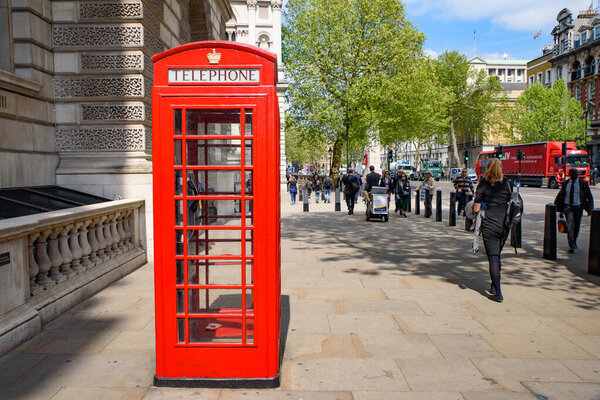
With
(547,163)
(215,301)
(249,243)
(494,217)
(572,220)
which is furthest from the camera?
(547,163)

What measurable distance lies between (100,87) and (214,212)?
17.5 ft

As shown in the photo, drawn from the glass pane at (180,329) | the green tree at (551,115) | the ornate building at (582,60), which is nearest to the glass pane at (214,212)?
the glass pane at (180,329)

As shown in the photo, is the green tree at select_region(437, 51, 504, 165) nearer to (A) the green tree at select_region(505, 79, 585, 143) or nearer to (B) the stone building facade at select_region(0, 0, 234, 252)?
(A) the green tree at select_region(505, 79, 585, 143)

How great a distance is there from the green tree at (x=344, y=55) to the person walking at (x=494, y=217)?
26.7 metres

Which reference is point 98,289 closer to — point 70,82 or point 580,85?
point 70,82

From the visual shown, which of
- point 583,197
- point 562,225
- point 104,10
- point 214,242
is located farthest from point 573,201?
point 104,10

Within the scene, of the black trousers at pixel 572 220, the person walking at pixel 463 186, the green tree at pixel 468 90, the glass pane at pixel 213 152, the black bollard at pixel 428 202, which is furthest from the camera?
the green tree at pixel 468 90

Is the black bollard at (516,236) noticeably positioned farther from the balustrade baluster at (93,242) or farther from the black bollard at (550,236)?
the balustrade baluster at (93,242)

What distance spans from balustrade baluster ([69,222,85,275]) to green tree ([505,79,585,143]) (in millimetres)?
54420

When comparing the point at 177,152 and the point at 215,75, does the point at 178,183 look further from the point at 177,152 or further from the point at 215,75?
the point at 215,75

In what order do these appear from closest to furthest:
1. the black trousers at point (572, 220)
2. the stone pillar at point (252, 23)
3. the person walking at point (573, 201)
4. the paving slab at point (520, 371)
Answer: the paving slab at point (520, 371) < the person walking at point (573, 201) < the black trousers at point (572, 220) < the stone pillar at point (252, 23)

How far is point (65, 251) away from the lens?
573cm

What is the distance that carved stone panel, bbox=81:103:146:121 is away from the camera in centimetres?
838

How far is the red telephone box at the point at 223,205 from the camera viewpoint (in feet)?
11.6
